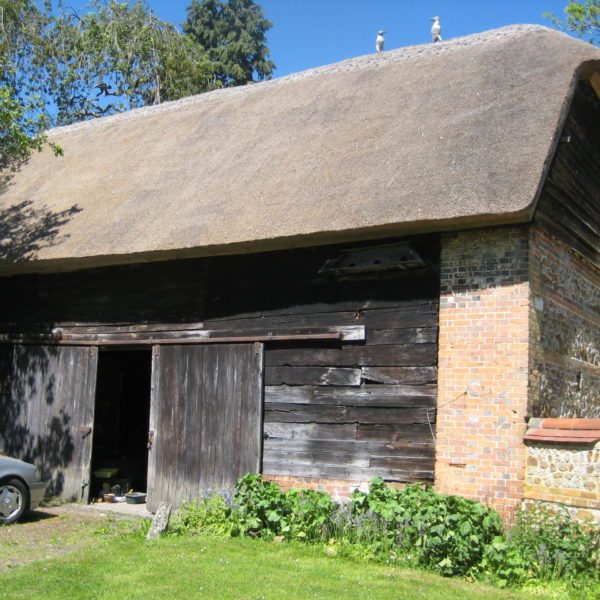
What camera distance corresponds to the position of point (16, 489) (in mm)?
8523

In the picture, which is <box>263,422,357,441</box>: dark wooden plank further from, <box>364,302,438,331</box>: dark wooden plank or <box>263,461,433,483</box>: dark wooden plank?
<box>364,302,438,331</box>: dark wooden plank

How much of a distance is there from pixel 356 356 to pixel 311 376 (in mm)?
622

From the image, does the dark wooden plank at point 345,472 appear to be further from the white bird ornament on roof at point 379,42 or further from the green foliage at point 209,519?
the white bird ornament on roof at point 379,42

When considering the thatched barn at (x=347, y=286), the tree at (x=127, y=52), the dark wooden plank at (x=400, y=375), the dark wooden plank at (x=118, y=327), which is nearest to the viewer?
the thatched barn at (x=347, y=286)

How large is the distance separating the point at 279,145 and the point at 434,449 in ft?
16.3

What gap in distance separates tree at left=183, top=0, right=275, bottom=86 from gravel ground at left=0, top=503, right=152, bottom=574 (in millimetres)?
26096

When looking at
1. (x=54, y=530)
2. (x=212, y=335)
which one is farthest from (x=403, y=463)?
(x=54, y=530)

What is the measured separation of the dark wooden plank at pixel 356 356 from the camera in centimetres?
789

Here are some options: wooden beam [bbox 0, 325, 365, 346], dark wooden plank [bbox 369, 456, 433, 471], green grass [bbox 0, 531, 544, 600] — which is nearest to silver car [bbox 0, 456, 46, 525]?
green grass [bbox 0, 531, 544, 600]

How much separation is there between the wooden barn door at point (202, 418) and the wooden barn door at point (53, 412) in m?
1.27

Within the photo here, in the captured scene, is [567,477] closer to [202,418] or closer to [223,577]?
[223,577]

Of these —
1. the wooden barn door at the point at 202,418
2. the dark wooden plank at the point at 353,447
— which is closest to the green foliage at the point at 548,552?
the dark wooden plank at the point at 353,447

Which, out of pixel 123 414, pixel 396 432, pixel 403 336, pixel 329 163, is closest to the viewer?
pixel 396 432

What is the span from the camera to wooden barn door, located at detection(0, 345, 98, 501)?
408 inches
